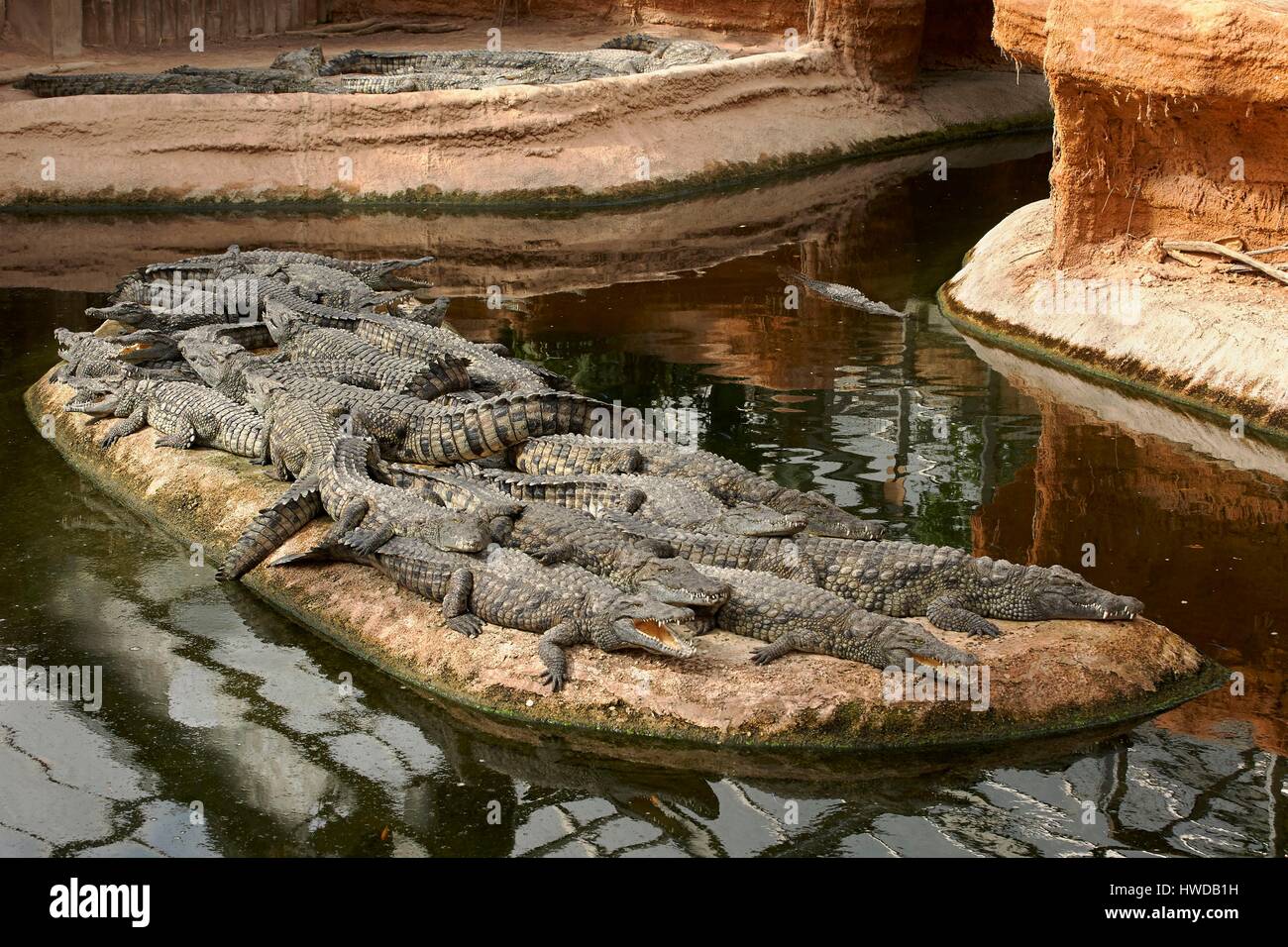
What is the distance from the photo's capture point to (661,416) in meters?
9.23

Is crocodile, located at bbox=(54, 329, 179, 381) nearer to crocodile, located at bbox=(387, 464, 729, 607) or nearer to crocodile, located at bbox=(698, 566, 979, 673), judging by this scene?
crocodile, located at bbox=(387, 464, 729, 607)

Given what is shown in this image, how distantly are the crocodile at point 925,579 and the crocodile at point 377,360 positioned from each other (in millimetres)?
2618

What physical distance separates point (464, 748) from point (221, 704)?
1.11 meters

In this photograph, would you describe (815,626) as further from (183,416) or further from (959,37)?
(959,37)

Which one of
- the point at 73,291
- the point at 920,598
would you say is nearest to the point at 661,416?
the point at 920,598

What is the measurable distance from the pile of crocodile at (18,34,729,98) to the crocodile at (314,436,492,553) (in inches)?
420

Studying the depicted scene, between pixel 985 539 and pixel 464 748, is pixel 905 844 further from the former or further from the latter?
pixel 985 539

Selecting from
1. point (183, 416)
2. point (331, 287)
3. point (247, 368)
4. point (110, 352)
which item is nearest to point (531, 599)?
point (183, 416)

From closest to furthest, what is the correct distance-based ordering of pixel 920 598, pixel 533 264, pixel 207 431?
pixel 920 598
pixel 207 431
pixel 533 264

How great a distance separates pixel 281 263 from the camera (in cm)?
1152

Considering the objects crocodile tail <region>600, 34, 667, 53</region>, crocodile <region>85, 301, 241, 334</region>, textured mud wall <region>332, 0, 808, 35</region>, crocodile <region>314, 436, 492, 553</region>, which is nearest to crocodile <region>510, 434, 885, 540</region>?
crocodile <region>314, 436, 492, 553</region>

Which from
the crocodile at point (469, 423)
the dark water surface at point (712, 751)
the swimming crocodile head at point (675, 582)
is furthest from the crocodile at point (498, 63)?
the swimming crocodile head at point (675, 582)

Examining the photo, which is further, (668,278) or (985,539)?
(668,278)

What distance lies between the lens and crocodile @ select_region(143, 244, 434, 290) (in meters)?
11.6
